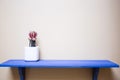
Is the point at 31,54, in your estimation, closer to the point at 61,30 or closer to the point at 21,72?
the point at 21,72

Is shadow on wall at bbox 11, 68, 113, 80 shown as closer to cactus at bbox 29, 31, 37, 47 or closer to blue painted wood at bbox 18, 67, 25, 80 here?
blue painted wood at bbox 18, 67, 25, 80

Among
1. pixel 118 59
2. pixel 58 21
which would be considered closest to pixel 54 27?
pixel 58 21

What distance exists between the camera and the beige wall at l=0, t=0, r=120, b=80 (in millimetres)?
1181

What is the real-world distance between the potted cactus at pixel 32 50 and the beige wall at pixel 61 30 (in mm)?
88

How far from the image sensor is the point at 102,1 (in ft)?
3.90

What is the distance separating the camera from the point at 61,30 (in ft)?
3.89

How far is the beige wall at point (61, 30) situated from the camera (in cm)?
118

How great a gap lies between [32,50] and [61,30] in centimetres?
30

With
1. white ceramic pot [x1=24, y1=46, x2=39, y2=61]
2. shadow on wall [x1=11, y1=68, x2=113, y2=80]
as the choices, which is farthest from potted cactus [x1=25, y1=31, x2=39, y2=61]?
shadow on wall [x1=11, y1=68, x2=113, y2=80]

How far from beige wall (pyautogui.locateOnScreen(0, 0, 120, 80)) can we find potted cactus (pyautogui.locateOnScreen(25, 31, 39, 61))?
9 centimetres

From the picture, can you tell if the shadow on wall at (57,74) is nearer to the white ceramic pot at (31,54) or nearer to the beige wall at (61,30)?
the beige wall at (61,30)

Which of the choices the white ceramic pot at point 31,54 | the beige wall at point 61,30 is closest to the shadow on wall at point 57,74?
the beige wall at point 61,30

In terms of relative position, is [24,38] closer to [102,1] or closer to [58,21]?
[58,21]

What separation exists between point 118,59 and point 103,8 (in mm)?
459
